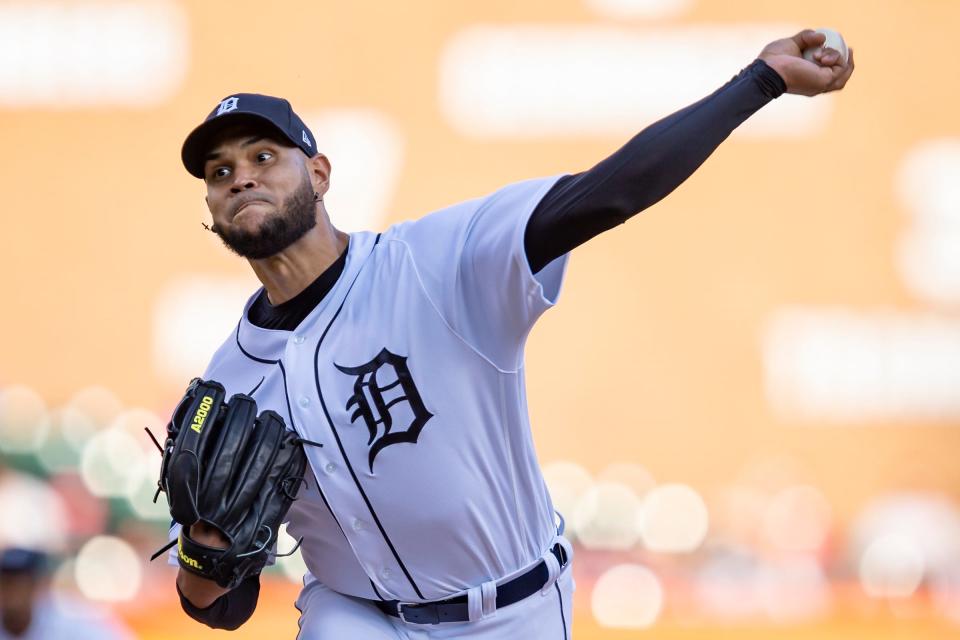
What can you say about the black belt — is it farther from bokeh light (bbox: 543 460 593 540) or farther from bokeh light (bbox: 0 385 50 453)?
bokeh light (bbox: 0 385 50 453)

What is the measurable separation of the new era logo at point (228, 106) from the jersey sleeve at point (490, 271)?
401 millimetres

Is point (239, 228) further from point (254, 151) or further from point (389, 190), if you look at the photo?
point (389, 190)

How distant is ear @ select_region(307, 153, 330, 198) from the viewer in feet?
8.14

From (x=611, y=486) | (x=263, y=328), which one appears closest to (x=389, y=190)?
(x=611, y=486)

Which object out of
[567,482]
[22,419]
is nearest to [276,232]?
[567,482]

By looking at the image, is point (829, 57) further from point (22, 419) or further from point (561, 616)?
point (22, 419)

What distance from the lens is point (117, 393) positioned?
7910 millimetres

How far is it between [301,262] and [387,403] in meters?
0.33

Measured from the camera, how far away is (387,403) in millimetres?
2213

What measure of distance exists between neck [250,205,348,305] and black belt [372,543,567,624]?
58cm

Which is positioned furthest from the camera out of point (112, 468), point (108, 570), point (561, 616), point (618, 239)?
Answer: point (618, 239)

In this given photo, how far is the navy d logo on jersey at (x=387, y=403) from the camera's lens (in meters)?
2.21

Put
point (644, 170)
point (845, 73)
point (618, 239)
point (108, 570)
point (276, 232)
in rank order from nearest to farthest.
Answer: point (644, 170) → point (845, 73) → point (276, 232) → point (108, 570) → point (618, 239)

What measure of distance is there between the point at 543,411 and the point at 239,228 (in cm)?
589
